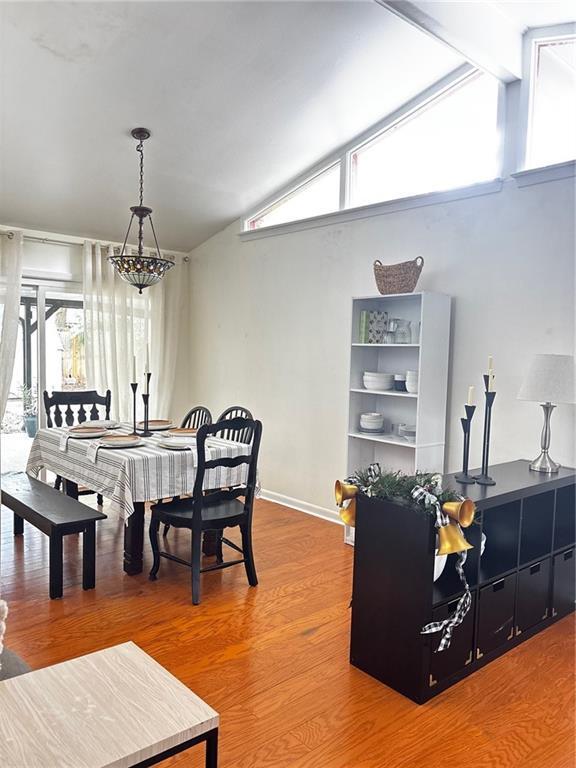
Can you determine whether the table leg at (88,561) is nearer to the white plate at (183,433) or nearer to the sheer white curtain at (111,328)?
the white plate at (183,433)

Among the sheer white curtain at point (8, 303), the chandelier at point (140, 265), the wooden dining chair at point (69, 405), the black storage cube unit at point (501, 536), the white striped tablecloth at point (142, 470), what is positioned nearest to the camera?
the black storage cube unit at point (501, 536)

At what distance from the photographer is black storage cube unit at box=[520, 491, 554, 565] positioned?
2.85 m

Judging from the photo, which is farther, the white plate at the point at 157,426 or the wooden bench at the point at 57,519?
the white plate at the point at 157,426

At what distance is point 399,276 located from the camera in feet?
12.3

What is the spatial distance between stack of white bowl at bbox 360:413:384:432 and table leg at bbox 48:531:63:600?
2.11 meters

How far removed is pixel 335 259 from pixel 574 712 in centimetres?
336

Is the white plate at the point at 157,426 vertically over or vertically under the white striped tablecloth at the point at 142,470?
over

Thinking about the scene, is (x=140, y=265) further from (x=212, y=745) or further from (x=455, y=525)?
(x=212, y=745)

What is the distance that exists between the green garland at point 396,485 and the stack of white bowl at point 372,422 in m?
1.55

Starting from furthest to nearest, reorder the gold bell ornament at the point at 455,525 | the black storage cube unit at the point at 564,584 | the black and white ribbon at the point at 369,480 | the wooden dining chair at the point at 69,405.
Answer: the wooden dining chair at the point at 69,405 < the black storage cube unit at the point at 564,584 < the black and white ribbon at the point at 369,480 < the gold bell ornament at the point at 455,525

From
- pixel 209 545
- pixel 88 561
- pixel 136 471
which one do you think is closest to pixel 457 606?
pixel 136 471

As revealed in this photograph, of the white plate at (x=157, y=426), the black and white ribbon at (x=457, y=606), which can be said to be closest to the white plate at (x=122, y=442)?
the white plate at (x=157, y=426)

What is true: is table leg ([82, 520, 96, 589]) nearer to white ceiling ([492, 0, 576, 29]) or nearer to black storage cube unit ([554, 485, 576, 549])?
black storage cube unit ([554, 485, 576, 549])

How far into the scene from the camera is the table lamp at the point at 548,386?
289 cm
